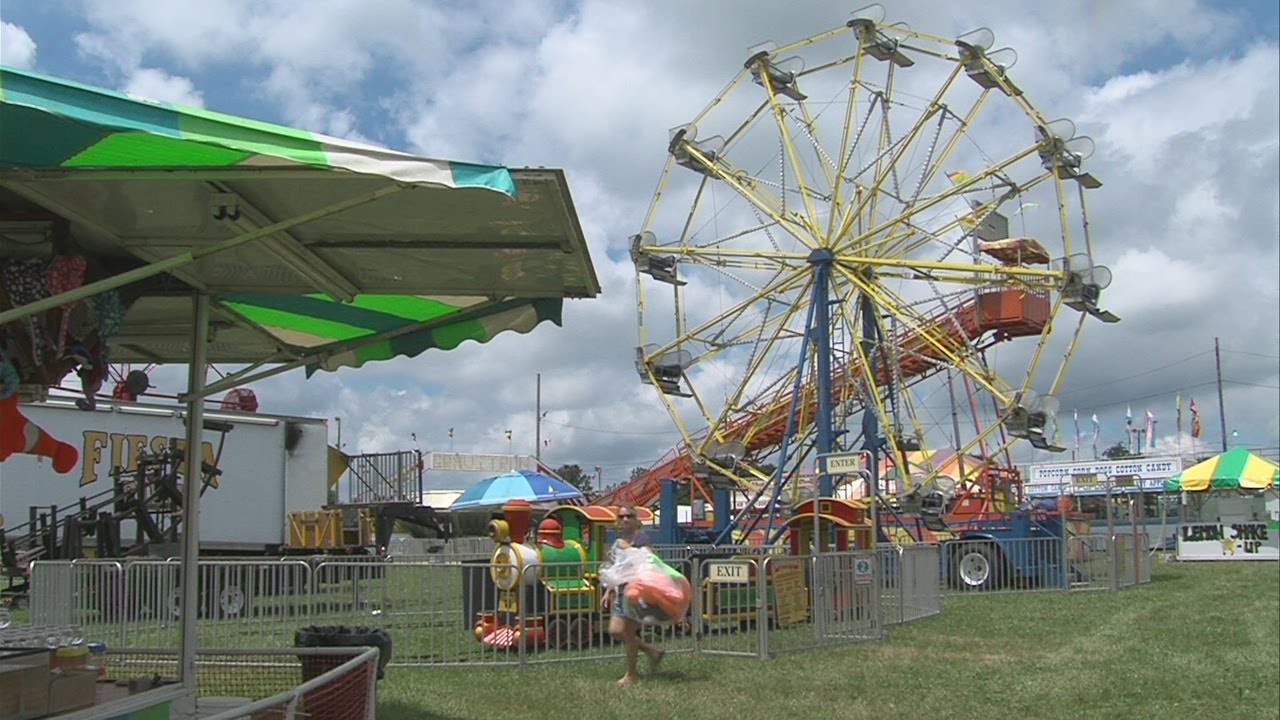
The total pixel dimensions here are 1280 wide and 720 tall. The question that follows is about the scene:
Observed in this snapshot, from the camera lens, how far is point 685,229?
84.4ft

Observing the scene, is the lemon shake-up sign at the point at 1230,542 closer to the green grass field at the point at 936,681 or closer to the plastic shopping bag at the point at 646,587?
the green grass field at the point at 936,681

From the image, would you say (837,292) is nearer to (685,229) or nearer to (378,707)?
(685,229)

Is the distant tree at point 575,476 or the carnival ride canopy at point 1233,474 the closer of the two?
the carnival ride canopy at point 1233,474

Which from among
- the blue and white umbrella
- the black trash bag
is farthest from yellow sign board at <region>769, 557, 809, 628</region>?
the blue and white umbrella

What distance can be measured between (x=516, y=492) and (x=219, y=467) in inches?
491

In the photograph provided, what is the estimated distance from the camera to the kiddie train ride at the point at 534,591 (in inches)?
431

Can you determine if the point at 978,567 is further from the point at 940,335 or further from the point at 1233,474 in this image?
the point at 1233,474

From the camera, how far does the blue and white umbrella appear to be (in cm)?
3178

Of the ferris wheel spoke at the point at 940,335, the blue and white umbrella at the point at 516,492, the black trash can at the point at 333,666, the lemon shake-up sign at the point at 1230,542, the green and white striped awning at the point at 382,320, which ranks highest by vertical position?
the ferris wheel spoke at the point at 940,335

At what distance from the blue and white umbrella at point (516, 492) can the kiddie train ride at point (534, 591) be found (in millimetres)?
19228

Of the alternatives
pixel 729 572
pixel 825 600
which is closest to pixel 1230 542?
pixel 825 600

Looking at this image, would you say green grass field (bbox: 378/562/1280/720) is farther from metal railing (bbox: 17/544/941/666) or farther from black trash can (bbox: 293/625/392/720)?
black trash can (bbox: 293/625/392/720)

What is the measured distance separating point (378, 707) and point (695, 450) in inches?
706

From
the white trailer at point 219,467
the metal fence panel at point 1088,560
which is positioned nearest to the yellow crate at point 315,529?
the white trailer at point 219,467
